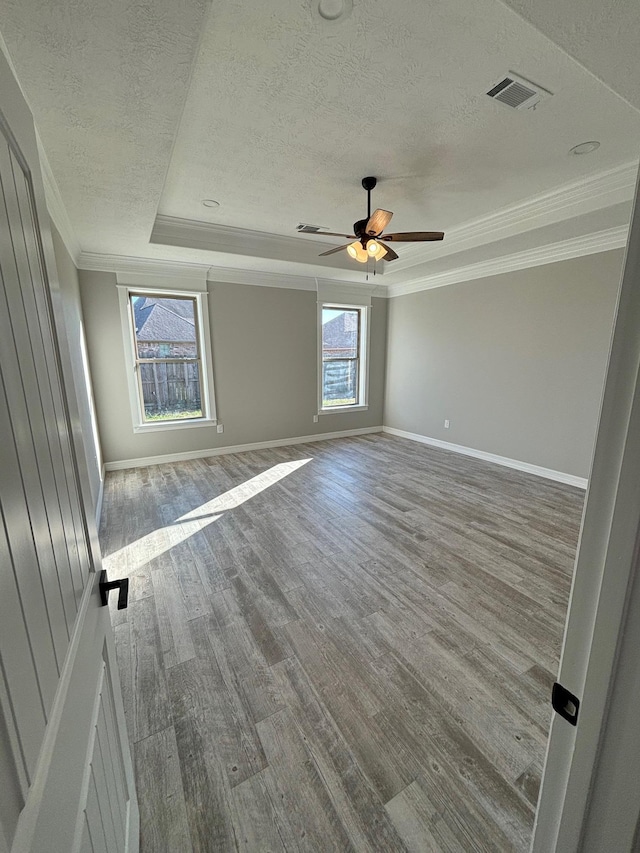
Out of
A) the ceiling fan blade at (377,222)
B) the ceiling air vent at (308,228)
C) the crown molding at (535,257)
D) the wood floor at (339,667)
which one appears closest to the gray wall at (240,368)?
the crown molding at (535,257)

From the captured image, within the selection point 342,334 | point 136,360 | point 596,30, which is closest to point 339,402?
point 342,334

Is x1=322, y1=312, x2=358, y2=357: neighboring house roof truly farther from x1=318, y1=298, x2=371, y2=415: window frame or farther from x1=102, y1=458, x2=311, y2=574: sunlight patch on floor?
x1=102, y1=458, x2=311, y2=574: sunlight patch on floor

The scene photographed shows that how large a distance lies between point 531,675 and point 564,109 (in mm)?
3087

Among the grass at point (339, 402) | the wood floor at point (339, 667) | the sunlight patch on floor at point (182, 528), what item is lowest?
the wood floor at point (339, 667)

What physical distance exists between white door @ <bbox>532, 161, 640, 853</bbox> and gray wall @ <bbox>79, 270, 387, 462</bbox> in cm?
493

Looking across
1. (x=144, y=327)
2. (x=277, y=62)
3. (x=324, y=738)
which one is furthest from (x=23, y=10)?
(x=144, y=327)

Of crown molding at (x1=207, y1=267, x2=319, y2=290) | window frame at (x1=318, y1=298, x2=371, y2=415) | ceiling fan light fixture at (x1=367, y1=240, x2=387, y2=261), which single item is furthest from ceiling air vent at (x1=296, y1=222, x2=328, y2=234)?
window frame at (x1=318, y1=298, x2=371, y2=415)

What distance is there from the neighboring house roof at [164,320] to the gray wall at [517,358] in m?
3.54

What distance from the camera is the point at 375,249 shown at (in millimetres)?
3092

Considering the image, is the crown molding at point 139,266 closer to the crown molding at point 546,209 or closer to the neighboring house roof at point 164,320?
the neighboring house roof at point 164,320

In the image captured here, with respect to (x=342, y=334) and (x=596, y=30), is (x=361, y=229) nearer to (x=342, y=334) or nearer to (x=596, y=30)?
(x=596, y=30)

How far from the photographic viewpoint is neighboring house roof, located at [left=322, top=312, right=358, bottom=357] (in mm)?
5922

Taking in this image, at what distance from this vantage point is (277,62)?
1.75m

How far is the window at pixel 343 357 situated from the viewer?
594cm
